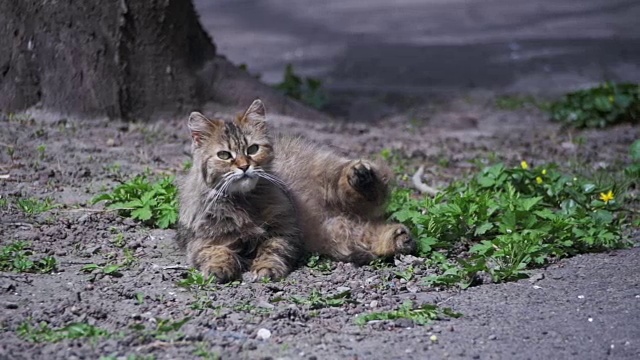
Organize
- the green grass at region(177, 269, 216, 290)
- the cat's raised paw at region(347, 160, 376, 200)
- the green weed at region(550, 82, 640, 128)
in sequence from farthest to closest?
the green weed at region(550, 82, 640, 128), the cat's raised paw at region(347, 160, 376, 200), the green grass at region(177, 269, 216, 290)

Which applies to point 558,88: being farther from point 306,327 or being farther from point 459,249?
point 306,327

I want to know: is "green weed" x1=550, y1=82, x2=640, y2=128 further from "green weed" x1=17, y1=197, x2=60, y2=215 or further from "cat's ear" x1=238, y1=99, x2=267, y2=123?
"green weed" x1=17, y1=197, x2=60, y2=215

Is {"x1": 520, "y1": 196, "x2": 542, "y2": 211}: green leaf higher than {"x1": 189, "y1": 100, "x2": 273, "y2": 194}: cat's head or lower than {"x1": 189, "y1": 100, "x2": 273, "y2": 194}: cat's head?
lower

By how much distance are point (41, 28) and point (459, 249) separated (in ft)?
14.3

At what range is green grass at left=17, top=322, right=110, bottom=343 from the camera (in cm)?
484

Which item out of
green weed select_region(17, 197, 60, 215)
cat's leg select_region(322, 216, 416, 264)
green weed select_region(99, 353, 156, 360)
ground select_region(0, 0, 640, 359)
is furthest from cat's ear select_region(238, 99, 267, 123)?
green weed select_region(99, 353, 156, 360)

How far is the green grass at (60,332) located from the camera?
4.84 m

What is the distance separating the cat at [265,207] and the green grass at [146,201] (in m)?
0.31

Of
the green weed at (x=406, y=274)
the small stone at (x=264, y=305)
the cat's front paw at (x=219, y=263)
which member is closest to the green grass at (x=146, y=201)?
the cat's front paw at (x=219, y=263)

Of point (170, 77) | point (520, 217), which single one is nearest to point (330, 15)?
point (170, 77)

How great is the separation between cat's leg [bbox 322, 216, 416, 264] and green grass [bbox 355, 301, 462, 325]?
954mm

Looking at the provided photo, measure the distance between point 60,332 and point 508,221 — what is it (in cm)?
307

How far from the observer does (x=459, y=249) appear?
6.62m

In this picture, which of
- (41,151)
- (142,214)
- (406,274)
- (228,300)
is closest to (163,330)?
(228,300)
